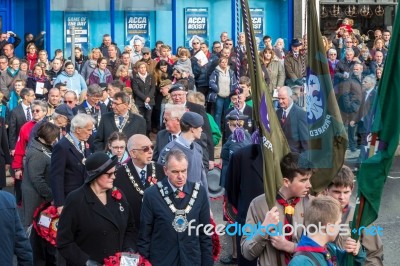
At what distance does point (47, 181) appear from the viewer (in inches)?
462

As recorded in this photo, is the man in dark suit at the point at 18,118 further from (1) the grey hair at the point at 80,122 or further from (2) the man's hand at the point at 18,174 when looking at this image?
(1) the grey hair at the point at 80,122

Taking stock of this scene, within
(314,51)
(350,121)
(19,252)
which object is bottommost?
(19,252)

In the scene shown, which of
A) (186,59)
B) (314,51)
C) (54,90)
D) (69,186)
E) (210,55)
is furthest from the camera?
(210,55)

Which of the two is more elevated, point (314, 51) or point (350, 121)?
point (314, 51)

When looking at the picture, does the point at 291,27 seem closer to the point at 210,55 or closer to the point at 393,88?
the point at 210,55

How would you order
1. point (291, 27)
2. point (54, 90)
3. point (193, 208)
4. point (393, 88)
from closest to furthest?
point (393, 88) < point (193, 208) < point (54, 90) < point (291, 27)

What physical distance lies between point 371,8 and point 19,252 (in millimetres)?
24254

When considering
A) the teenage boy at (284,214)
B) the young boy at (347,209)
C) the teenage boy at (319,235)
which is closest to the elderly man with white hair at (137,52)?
the young boy at (347,209)

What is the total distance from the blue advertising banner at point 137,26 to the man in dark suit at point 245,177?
18.5 meters

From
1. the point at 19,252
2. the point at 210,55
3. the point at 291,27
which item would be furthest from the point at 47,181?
the point at 291,27

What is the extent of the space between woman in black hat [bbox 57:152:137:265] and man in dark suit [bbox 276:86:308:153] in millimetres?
1598

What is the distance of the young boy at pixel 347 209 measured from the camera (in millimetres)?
7996

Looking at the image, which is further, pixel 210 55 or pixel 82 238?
pixel 210 55

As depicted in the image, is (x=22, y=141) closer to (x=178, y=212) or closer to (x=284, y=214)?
(x=178, y=212)
